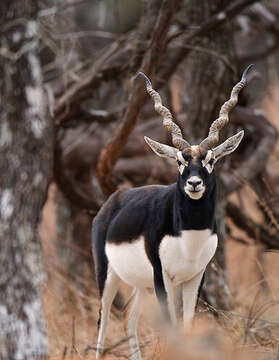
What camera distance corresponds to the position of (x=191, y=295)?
5.79m

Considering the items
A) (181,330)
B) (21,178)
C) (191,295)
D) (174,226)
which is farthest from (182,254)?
(21,178)

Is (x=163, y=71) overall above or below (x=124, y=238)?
above

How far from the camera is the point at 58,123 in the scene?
895cm

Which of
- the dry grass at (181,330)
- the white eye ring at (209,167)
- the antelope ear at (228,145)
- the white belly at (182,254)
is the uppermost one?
the antelope ear at (228,145)

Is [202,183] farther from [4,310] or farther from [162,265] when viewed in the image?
[4,310]

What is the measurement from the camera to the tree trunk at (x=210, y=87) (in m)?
8.06

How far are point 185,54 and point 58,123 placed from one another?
1527 mm

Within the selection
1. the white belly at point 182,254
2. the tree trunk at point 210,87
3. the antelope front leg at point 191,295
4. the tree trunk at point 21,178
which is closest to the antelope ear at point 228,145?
the white belly at point 182,254

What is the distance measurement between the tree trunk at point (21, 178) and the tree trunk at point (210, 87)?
1.60 m

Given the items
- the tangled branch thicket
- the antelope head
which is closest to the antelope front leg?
the antelope head

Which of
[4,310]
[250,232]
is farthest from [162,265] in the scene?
[250,232]

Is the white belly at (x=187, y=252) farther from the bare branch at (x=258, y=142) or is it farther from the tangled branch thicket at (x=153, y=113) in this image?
the bare branch at (x=258, y=142)

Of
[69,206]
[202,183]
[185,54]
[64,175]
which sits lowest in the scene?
[69,206]

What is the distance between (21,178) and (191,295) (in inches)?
106
